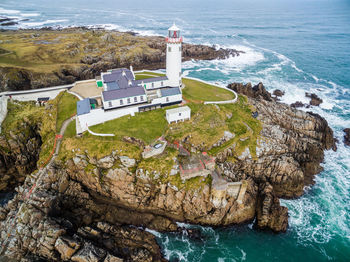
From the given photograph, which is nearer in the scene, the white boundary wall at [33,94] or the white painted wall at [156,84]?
the white painted wall at [156,84]

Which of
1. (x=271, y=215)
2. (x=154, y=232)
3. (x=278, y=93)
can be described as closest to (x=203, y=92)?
(x=278, y=93)

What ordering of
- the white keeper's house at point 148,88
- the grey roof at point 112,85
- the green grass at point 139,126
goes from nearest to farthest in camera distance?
the green grass at point 139,126 → the white keeper's house at point 148,88 → the grey roof at point 112,85

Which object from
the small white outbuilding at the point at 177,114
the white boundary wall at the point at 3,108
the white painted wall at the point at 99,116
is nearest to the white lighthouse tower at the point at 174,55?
the small white outbuilding at the point at 177,114

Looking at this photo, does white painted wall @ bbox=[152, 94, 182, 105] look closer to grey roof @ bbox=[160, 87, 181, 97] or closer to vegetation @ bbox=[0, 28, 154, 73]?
grey roof @ bbox=[160, 87, 181, 97]

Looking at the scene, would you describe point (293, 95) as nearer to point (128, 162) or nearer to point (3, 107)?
point (128, 162)

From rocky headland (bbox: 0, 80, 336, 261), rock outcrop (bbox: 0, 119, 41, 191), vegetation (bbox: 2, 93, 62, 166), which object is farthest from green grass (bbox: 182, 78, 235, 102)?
rock outcrop (bbox: 0, 119, 41, 191)

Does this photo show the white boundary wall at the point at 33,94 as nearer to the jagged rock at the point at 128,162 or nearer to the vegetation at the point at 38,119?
the vegetation at the point at 38,119

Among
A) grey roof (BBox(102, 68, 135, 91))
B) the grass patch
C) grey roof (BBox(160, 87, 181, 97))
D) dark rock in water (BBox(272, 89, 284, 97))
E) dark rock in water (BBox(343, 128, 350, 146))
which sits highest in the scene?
grey roof (BBox(102, 68, 135, 91))
